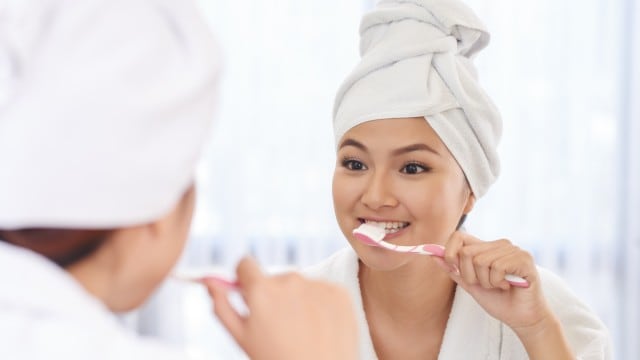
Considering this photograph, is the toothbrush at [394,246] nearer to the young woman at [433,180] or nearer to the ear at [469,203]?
the young woman at [433,180]

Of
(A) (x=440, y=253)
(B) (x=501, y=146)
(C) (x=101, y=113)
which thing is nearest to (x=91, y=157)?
(C) (x=101, y=113)

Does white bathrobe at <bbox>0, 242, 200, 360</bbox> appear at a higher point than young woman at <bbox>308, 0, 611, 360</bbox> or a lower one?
higher

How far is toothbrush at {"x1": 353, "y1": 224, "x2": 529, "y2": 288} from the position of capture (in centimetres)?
143

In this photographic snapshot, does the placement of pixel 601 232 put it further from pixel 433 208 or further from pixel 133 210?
pixel 133 210

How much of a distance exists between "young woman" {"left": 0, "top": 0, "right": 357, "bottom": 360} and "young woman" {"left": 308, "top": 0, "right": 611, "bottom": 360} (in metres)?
0.77

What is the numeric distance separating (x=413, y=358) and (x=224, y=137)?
4.94 feet

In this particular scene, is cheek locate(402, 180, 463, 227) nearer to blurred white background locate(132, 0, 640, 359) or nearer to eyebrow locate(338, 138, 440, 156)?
eyebrow locate(338, 138, 440, 156)

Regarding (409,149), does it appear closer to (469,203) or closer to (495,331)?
(469,203)

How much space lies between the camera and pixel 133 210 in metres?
0.73

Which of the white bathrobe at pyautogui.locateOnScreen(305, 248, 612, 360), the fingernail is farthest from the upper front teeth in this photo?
the fingernail

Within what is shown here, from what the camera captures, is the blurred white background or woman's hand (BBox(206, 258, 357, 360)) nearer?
woman's hand (BBox(206, 258, 357, 360))

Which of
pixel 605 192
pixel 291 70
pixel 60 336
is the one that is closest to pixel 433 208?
pixel 60 336

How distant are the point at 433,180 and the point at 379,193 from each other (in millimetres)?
104

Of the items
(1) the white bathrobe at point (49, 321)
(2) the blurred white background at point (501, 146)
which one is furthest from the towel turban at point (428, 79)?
(2) the blurred white background at point (501, 146)
